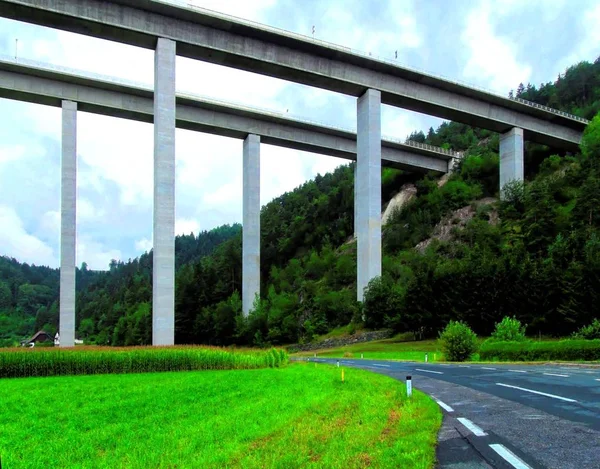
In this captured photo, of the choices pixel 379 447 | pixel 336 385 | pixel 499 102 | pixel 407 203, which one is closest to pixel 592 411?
pixel 379 447

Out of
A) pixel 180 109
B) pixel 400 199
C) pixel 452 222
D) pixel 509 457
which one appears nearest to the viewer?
pixel 509 457

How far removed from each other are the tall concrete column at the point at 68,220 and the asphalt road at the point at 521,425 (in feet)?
142

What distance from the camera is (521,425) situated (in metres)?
9.01

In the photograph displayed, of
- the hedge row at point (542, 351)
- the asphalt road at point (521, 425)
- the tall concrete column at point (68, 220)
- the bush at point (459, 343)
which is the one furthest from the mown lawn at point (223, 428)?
the tall concrete column at point (68, 220)

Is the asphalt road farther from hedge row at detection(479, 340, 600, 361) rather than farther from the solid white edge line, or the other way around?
hedge row at detection(479, 340, 600, 361)

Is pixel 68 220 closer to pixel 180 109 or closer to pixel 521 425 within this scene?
pixel 180 109

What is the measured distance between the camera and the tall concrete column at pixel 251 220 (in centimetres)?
6319

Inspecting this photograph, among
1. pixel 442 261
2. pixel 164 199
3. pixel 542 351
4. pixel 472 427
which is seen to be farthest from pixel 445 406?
pixel 442 261

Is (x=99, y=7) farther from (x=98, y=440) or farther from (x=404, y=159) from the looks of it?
(x=404, y=159)

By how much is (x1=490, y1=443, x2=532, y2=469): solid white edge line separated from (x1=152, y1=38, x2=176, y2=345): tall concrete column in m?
37.4

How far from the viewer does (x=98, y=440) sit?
28.9 feet

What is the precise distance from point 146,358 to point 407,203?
238 feet

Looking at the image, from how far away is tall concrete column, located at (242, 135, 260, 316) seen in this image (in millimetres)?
63188

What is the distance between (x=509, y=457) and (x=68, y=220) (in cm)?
5182
